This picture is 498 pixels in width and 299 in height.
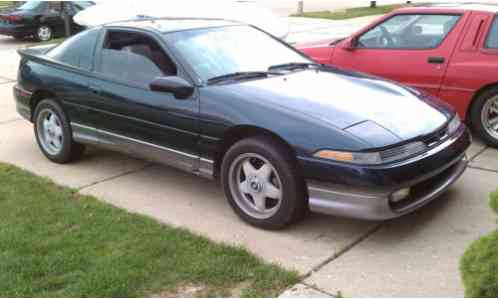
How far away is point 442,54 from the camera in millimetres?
6332

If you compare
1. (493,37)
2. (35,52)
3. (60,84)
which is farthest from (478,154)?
(35,52)

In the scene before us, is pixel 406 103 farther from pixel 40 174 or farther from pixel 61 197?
pixel 40 174

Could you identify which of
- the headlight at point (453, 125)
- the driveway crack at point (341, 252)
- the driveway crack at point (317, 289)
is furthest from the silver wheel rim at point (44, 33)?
the driveway crack at point (317, 289)

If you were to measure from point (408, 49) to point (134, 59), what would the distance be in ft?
10.2

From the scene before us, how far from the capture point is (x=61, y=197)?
5082 mm

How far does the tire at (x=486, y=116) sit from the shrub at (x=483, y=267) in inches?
156

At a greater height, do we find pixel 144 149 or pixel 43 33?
pixel 144 149

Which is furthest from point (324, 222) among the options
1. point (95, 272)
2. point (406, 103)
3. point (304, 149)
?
point (95, 272)

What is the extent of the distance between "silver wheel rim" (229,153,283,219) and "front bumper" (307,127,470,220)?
0.32 m

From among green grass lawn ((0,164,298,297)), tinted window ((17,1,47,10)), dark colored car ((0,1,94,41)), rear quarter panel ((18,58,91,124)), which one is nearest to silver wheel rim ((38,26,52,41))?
dark colored car ((0,1,94,41))

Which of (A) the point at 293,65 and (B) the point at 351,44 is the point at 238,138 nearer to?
(A) the point at 293,65

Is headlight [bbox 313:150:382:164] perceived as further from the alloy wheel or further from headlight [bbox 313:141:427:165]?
the alloy wheel

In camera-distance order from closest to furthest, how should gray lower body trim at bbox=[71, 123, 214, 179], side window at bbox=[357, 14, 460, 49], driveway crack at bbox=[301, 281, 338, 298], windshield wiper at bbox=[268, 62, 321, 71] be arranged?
1. driveway crack at bbox=[301, 281, 338, 298]
2. gray lower body trim at bbox=[71, 123, 214, 179]
3. windshield wiper at bbox=[268, 62, 321, 71]
4. side window at bbox=[357, 14, 460, 49]

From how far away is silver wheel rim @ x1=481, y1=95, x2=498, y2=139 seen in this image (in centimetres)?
612
